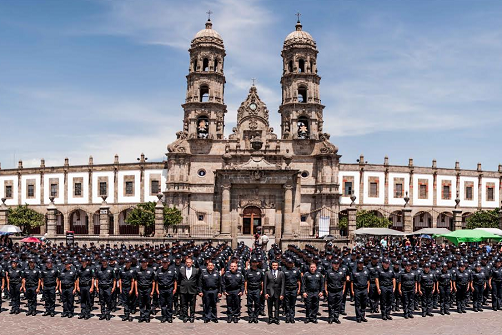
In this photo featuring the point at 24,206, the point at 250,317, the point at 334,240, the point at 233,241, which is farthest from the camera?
the point at 24,206

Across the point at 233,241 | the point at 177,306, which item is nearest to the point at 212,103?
the point at 233,241

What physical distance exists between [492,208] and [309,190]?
24.2m

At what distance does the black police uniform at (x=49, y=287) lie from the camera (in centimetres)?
1647

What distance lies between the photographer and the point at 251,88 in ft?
176

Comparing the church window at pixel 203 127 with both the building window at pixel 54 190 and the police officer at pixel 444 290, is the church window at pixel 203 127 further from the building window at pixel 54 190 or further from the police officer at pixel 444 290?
the police officer at pixel 444 290

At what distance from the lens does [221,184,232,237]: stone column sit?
44.2m

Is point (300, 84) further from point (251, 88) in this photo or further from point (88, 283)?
point (88, 283)

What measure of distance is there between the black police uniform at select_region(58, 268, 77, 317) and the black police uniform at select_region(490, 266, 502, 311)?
14005 mm

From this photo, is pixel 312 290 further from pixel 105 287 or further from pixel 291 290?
pixel 105 287

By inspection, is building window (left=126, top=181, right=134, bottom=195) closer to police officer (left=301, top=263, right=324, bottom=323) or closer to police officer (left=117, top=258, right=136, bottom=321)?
police officer (left=117, top=258, right=136, bottom=321)

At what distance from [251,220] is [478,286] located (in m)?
32.2

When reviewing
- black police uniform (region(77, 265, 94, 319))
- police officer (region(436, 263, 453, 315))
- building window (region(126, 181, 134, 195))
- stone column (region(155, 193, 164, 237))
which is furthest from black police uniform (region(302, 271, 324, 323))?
building window (region(126, 181, 134, 195))

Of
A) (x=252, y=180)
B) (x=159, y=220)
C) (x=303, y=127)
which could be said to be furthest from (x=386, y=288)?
(x=303, y=127)

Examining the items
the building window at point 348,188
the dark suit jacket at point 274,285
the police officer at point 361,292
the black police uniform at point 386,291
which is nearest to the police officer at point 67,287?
the dark suit jacket at point 274,285
